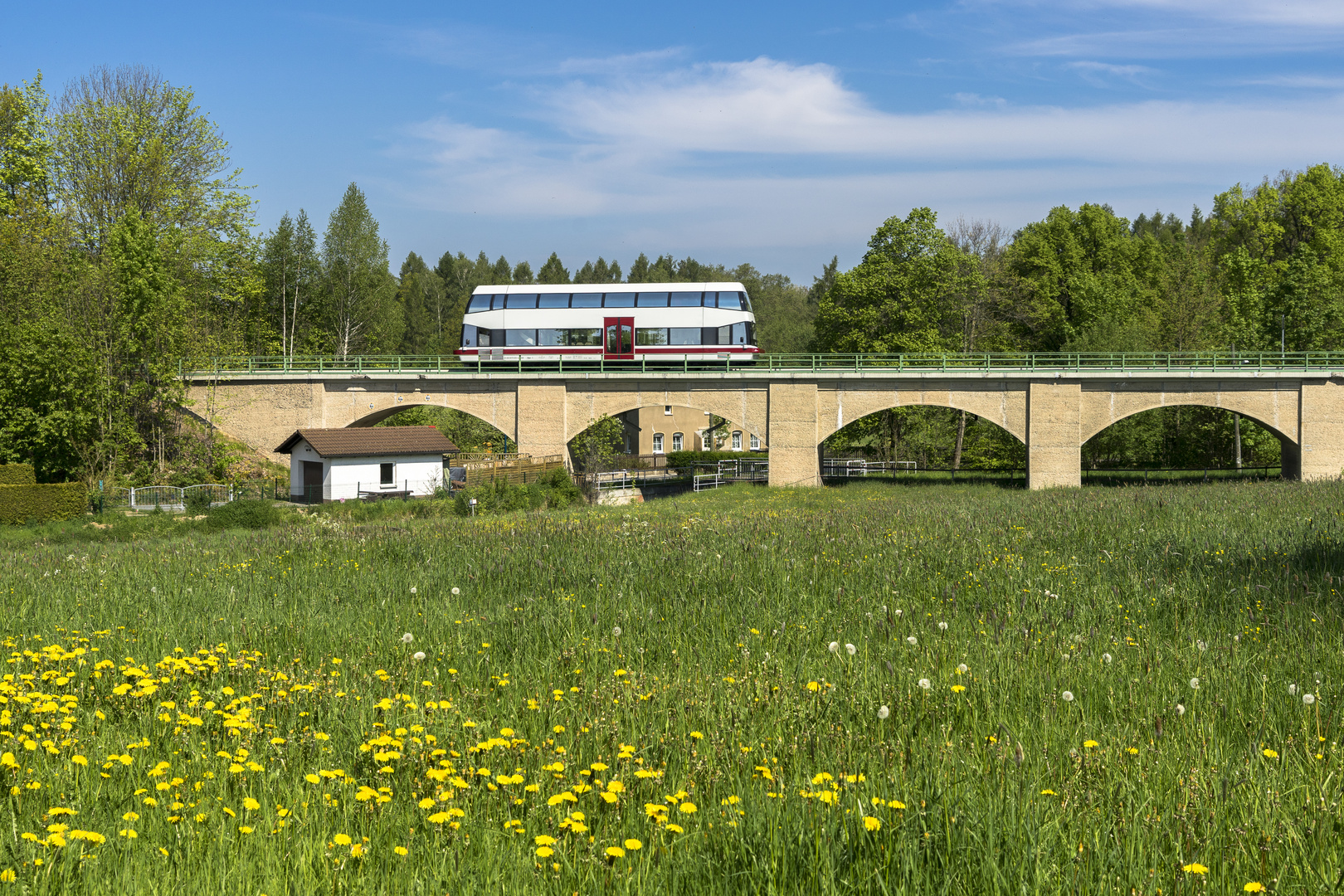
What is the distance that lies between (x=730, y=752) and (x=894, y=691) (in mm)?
1337

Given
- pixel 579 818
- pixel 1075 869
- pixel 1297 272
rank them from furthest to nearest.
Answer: pixel 1297 272
pixel 579 818
pixel 1075 869

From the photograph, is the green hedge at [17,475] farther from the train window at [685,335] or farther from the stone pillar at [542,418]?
the train window at [685,335]

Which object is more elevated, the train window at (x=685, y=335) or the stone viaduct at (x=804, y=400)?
the train window at (x=685, y=335)

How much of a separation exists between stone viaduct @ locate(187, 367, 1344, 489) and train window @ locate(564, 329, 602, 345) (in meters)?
1.62

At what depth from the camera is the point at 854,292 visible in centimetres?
5081

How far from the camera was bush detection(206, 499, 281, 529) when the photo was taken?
2838 cm

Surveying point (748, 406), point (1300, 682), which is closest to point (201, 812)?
point (1300, 682)

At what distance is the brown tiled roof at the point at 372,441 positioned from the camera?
1496 inches

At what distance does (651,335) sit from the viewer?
4253cm

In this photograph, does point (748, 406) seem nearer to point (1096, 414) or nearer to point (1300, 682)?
point (1096, 414)

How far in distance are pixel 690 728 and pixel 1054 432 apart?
40.0 meters

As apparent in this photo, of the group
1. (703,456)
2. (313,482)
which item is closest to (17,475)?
(313,482)

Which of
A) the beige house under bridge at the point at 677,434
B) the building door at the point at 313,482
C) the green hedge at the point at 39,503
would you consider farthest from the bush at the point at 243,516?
the beige house under bridge at the point at 677,434

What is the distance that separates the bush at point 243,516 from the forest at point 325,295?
10.5m
